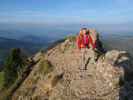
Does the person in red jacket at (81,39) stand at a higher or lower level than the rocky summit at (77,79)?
higher

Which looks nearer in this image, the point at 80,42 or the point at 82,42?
the point at 82,42

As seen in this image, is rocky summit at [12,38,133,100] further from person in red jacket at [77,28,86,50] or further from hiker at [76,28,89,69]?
person in red jacket at [77,28,86,50]

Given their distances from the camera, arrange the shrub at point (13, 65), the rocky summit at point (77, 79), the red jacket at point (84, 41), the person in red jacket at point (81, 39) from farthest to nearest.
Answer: the shrub at point (13, 65), the red jacket at point (84, 41), the person in red jacket at point (81, 39), the rocky summit at point (77, 79)

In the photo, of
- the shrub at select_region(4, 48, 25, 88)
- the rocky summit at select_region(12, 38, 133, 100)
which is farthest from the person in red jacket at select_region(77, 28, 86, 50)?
the shrub at select_region(4, 48, 25, 88)

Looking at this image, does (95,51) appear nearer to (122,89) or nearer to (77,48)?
(77,48)

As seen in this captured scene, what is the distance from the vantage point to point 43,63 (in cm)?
4347

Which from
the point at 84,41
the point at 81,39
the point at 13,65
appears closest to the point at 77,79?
the point at 84,41

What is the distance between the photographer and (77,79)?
36000 millimetres

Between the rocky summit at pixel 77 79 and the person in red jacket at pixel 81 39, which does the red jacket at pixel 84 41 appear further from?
the rocky summit at pixel 77 79

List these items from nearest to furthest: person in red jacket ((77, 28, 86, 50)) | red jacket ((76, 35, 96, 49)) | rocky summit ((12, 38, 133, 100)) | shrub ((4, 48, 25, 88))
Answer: rocky summit ((12, 38, 133, 100))
person in red jacket ((77, 28, 86, 50))
red jacket ((76, 35, 96, 49))
shrub ((4, 48, 25, 88))

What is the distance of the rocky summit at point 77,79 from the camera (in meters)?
34.0

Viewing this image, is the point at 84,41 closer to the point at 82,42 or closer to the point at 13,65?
the point at 82,42

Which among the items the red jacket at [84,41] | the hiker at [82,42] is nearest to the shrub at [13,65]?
the hiker at [82,42]

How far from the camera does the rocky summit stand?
3403 centimetres
